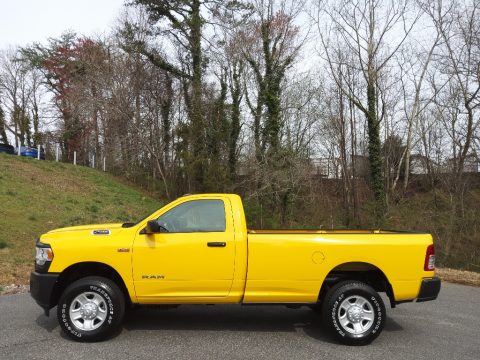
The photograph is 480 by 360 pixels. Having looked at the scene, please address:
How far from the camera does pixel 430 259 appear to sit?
6.02m

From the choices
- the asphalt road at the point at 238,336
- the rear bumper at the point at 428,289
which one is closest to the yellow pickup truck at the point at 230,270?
the rear bumper at the point at 428,289

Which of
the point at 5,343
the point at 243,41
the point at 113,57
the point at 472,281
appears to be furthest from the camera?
the point at 113,57

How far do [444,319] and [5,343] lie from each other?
20.3 feet

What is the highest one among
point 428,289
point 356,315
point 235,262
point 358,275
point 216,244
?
point 216,244

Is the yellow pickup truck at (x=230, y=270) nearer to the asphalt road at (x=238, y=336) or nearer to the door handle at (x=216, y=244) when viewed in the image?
the door handle at (x=216, y=244)

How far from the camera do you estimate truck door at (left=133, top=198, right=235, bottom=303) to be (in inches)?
234

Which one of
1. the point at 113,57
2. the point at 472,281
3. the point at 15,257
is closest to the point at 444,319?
the point at 472,281

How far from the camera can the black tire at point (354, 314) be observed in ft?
19.2

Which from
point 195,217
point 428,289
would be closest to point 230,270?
point 195,217

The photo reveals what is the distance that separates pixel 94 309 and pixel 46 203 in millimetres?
16458

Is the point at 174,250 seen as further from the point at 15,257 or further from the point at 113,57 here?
the point at 113,57

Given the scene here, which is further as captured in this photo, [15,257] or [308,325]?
[15,257]

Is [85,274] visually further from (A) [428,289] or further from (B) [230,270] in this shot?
(A) [428,289]

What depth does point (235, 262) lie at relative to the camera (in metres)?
5.96
